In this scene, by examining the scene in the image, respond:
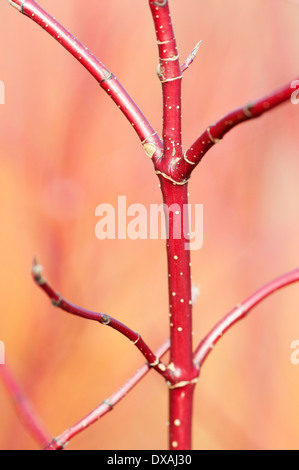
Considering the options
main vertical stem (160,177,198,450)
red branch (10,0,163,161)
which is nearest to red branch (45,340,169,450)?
main vertical stem (160,177,198,450)

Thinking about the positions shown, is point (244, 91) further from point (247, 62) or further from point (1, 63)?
point (1, 63)

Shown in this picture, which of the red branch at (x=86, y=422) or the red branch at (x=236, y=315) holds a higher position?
the red branch at (x=236, y=315)

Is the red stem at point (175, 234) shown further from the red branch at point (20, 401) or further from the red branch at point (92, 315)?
the red branch at point (20, 401)

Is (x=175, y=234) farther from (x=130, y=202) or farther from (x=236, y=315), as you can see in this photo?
(x=130, y=202)

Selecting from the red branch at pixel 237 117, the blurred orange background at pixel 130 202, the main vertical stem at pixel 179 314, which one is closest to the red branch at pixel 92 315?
the main vertical stem at pixel 179 314

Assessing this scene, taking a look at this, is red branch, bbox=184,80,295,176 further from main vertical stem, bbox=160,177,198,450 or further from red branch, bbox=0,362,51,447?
red branch, bbox=0,362,51,447
